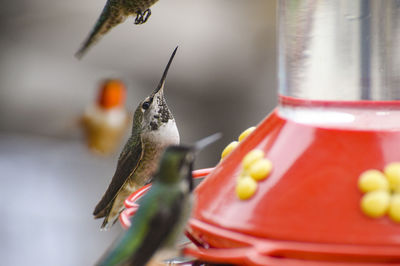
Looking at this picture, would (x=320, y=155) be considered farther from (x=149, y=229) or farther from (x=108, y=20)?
(x=108, y=20)

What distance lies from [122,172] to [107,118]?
6.81 m

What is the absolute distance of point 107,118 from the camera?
10.2 metres

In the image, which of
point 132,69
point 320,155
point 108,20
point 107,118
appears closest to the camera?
point 320,155

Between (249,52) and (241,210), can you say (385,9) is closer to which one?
(241,210)

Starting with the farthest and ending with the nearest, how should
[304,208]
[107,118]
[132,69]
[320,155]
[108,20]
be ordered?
[132,69] → [107,118] → [108,20] → [320,155] → [304,208]

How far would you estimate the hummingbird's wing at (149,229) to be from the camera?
208 cm

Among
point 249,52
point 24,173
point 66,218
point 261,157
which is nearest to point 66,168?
point 24,173

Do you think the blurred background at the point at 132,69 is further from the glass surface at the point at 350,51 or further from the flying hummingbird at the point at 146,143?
the glass surface at the point at 350,51

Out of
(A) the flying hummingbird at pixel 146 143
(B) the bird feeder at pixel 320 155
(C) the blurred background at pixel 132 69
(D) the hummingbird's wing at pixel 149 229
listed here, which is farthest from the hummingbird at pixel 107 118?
(D) the hummingbird's wing at pixel 149 229

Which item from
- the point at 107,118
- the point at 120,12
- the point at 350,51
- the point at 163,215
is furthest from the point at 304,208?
the point at 107,118

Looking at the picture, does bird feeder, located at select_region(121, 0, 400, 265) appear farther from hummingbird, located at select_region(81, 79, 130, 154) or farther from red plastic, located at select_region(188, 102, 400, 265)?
hummingbird, located at select_region(81, 79, 130, 154)

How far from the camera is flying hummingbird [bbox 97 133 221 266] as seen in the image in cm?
209

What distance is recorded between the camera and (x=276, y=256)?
6.22 ft

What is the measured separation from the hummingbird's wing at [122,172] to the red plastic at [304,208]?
112 cm
